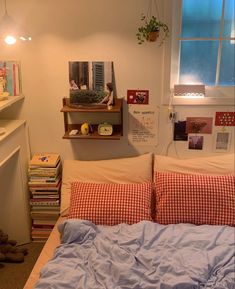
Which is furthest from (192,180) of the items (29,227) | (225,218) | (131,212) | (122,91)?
(29,227)

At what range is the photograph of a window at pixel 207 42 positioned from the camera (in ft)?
8.07

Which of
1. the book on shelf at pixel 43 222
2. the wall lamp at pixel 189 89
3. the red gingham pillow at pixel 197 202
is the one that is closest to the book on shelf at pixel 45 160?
the book on shelf at pixel 43 222

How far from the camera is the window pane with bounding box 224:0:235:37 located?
2.44m

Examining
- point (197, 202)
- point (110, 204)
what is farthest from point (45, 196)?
point (197, 202)

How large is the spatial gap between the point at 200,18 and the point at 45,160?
1549mm

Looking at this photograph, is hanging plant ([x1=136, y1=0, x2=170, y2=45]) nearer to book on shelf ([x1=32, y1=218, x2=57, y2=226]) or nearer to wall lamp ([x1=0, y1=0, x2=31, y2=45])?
wall lamp ([x1=0, y1=0, x2=31, y2=45])

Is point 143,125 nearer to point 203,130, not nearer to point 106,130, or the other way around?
point 106,130

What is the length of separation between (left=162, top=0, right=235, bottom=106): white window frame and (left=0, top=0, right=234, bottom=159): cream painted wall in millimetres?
45

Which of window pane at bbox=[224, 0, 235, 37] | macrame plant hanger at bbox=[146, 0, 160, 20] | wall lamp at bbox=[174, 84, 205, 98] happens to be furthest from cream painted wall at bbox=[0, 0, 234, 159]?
window pane at bbox=[224, 0, 235, 37]

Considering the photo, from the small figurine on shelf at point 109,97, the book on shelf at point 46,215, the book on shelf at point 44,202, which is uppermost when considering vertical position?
the small figurine on shelf at point 109,97

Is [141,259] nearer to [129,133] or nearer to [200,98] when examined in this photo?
[129,133]

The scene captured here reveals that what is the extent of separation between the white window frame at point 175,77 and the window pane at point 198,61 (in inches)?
2.3

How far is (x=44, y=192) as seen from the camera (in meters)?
2.62

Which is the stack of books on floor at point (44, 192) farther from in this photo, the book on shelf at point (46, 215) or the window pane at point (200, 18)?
the window pane at point (200, 18)
